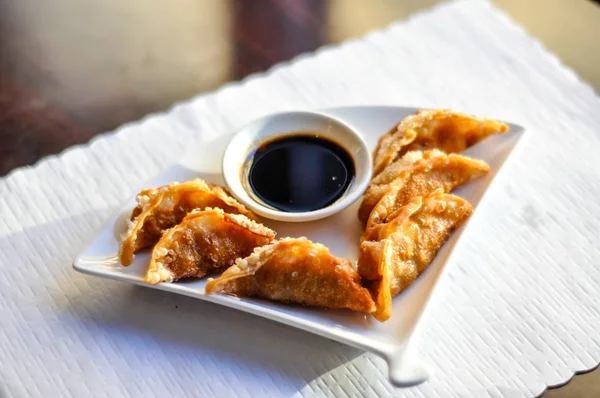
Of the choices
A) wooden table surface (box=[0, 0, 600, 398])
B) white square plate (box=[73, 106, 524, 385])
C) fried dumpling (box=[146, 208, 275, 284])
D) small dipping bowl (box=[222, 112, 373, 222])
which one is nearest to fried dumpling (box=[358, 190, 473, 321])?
white square plate (box=[73, 106, 524, 385])

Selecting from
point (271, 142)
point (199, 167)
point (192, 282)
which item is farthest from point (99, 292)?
point (271, 142)

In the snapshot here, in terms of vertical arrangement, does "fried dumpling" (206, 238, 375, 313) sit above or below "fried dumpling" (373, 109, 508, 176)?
below

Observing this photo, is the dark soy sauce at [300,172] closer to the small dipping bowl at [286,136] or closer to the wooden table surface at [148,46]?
the small dipping bowl at [286,136]

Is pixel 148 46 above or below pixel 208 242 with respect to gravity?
below

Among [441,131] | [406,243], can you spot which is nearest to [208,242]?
[406,243]

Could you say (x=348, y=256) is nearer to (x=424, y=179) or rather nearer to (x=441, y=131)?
(x=424, y=179)

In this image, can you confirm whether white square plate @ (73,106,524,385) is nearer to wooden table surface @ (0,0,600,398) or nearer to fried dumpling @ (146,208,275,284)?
fried dumpling @ (146,208,275,284)

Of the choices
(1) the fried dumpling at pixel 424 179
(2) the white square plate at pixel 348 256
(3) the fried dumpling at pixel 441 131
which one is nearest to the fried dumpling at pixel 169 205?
(2) the white square plate at pixel 348 256

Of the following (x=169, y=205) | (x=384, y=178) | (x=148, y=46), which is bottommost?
(x=148, y=46)
